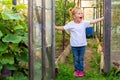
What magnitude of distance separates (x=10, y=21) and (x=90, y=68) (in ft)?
9.36

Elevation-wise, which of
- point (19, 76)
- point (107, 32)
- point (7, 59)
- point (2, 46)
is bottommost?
point (19, 76)

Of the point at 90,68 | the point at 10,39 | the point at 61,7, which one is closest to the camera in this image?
the point at 10,39

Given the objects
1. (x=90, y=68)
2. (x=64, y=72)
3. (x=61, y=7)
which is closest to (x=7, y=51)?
(x=64, y=72)

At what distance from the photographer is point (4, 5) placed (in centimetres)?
508

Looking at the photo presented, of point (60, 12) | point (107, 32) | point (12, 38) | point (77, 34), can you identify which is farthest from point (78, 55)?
point (60, 12)

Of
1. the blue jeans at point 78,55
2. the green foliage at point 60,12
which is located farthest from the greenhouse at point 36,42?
the green foliage at point 60,12

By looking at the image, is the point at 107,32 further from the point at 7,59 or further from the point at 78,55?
the point at 7,59

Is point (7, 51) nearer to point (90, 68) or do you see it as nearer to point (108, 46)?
point (108, 46)

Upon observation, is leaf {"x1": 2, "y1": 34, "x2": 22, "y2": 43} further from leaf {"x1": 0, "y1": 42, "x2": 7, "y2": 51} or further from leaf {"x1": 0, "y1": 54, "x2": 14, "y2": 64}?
leaf {"x1": 0, "y1": 54, "x2": 14, "y2": 64}

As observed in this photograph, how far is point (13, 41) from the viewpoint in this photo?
464cm

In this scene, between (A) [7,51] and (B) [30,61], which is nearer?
(B) [30,61]

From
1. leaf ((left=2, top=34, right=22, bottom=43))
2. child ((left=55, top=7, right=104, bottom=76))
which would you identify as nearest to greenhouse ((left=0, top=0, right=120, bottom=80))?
leaf ((left=2, top=34, right=22, bottom=43))

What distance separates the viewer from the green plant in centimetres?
470

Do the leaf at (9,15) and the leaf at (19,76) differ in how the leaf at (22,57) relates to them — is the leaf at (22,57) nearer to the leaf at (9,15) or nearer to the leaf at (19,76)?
the leaf at (19,76)
